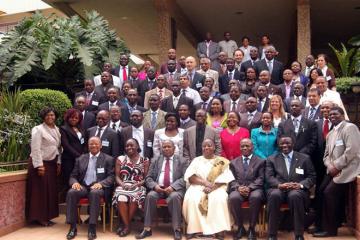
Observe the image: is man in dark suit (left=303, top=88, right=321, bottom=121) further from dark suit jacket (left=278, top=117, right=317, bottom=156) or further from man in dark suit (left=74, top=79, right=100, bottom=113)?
man in dark suit (left=74, top=79, right=100, bottom=113)

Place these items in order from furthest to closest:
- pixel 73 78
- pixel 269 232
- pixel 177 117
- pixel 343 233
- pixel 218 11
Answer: pixel 218 11 → pixel 73 78 → pixel 177 117 → pixel 343 233 → pixel 269 232

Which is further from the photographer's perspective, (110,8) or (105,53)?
(110,8)

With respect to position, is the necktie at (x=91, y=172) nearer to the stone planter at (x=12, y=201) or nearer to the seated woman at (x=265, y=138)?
the stone planter at (x=12, y=201)

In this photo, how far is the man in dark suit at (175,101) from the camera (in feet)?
29.7

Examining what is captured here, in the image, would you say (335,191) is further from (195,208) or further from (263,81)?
(263,81)

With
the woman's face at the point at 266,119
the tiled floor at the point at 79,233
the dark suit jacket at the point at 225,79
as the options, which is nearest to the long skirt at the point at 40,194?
the tiled floor at the point at 79,233

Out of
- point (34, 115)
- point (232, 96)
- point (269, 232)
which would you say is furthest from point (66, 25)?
point (269, 232)

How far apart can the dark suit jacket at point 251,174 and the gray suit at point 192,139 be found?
55cm

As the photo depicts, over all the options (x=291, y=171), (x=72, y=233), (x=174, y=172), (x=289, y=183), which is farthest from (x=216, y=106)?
(x=72, y=233)

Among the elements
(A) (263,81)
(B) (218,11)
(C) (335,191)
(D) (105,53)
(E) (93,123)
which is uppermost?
(B) (218,11)

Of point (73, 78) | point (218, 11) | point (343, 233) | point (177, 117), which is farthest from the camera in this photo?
point (218, 11)

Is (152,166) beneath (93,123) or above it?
beneath

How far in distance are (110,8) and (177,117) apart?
9.40m

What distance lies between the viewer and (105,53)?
12.6 meters
